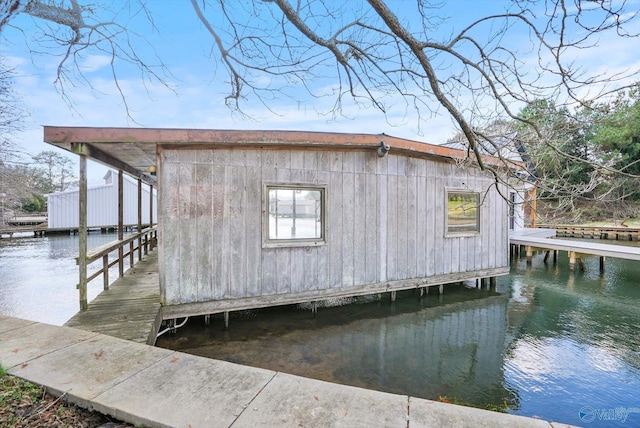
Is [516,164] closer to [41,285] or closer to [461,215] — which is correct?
[461,215]

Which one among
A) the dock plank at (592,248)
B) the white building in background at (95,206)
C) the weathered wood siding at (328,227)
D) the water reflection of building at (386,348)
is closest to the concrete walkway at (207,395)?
the water reflection of building at (386,348)

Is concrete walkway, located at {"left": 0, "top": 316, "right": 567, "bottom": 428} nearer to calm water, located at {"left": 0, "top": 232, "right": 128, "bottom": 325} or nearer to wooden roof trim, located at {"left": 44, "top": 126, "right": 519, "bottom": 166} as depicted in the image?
wooden roof trim, located at {"left": 44, "top": 126, "right": 519, "bottom": 166}

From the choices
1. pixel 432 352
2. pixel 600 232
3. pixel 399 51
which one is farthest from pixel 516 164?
pixel 600 232

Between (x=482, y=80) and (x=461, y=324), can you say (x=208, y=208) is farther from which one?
(x=461, y=324)

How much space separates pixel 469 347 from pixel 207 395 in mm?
4130

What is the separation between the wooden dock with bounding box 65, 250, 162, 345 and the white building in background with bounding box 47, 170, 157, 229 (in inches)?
761

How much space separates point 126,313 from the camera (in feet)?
13.8

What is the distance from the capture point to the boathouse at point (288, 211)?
4.65m

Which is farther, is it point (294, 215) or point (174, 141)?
point (294, 215)

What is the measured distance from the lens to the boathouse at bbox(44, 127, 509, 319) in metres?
4.65

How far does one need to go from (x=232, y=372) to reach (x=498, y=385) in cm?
314

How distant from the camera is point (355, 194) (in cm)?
586

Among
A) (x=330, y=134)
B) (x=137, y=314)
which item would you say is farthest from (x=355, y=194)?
(x=137, y=314)

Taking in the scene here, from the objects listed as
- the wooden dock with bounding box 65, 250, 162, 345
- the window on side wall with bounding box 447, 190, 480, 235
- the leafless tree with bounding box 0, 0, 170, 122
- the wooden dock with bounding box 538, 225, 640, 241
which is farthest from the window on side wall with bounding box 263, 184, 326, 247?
the wooden dock with bounding box 538, 225, 640, 241
